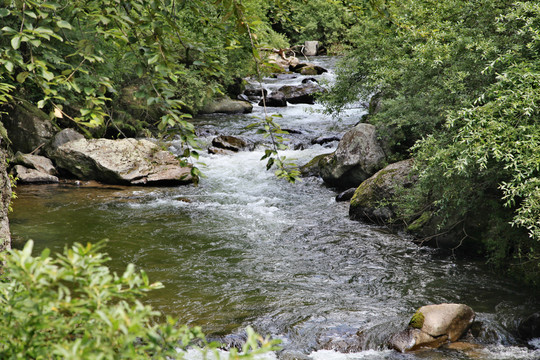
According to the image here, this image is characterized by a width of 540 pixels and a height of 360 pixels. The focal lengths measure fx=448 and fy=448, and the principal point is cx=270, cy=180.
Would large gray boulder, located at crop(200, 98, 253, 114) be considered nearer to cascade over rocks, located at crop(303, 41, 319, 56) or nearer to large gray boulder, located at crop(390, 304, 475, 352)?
cascade over rocks, located at crop(303, 41, 319, 56)

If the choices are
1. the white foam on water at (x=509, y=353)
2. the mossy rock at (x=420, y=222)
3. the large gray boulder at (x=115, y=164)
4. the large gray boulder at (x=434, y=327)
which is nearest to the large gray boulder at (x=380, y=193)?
the mossy rock at (x=420, y=222)

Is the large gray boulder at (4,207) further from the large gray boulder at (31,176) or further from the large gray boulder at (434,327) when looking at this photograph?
the large gray boulder at (31,176)

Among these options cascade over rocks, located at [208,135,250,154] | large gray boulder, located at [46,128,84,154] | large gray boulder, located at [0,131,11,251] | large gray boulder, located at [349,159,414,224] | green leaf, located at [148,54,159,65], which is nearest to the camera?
green leaf, located at [148,54,159,65]

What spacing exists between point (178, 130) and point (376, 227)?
25.6 ft

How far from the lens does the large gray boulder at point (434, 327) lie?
5469 mm

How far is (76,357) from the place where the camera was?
149 cm

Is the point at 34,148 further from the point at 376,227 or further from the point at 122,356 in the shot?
the point at 122,356

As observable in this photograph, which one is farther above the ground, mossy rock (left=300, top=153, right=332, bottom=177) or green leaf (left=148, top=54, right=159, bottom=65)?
green leaf (left=148, top=54, right=159, bottom=65)

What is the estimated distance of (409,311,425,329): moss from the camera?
5.64m

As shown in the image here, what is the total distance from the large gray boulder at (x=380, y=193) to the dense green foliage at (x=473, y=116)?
2.14 ft

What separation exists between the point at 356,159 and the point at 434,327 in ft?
22.6

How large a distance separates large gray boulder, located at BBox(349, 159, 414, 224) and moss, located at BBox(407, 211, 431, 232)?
822 mm

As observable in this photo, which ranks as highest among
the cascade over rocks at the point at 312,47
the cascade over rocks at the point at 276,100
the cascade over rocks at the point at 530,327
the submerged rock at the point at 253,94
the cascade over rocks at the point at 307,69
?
the cascade over rocks at the point at 312,47

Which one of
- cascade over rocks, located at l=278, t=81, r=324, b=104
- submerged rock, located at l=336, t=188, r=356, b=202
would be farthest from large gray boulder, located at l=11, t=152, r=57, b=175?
cascade over rocks, located at l=278, t=81, r=324, b=104
